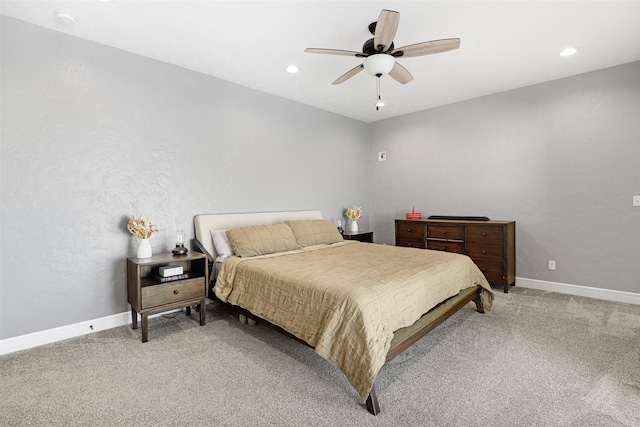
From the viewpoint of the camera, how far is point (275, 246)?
350cm

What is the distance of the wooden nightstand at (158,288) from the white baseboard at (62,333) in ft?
0.53

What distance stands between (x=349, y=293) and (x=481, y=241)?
287 centimetres

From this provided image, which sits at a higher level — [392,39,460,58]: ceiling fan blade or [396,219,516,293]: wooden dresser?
[392,39,460,58]: ceiling fan blade

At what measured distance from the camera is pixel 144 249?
2938mm

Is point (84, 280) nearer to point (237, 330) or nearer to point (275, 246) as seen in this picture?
point (237, 330)

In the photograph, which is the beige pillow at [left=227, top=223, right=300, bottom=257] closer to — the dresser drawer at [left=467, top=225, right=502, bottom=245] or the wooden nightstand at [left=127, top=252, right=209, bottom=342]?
the wooden nightstand at [left=127, top=252, right=209, bottom=342]

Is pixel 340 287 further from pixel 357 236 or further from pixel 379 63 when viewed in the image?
pixel 357 236

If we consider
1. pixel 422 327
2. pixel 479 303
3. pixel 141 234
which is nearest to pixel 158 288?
pixel 141 234

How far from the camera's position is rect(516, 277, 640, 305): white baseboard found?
3524mm

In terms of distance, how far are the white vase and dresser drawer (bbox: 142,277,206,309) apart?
0.36m

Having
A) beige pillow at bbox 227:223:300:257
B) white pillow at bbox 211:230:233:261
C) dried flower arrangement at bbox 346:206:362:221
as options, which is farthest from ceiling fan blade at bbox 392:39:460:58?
dried flower arrangement at bbox 346:206:362:221

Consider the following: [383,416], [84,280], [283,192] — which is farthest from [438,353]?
[84,280]

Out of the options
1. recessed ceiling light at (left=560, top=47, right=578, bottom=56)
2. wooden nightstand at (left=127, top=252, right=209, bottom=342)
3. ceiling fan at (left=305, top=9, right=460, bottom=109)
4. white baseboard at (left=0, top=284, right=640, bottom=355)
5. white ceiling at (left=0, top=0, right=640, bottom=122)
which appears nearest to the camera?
ceiling fan at (left=305, top=9, right=460, bottom=109)

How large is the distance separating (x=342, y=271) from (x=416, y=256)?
0.95 metres
